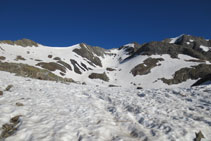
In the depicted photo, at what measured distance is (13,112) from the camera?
6.28 m

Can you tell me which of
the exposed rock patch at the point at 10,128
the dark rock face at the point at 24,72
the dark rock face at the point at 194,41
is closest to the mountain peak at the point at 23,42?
the dark rock face at the point at 24,72

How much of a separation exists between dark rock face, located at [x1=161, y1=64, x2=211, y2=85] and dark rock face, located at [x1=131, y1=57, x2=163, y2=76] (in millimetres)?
12130

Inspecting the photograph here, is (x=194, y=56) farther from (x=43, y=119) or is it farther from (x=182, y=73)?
(x=43, y=119)

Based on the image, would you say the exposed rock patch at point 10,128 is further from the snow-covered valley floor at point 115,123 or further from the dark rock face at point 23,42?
the dark rock face at point 23,42

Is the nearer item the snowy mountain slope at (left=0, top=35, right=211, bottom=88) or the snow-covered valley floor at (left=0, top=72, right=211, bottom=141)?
the snow-covered valley floor at (left=0, top=72, right=211, bottom=141)

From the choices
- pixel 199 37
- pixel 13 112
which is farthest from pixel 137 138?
pixel 199 37

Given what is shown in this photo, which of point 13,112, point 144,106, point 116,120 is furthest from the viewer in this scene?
point 144,106

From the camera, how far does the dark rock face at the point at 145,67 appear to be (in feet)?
206

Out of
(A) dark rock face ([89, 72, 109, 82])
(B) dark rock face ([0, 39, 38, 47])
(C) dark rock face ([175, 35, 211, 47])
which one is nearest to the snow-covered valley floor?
(A) dark rock face ([89, 72, 109, 82])

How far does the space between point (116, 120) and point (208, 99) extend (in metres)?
7.76

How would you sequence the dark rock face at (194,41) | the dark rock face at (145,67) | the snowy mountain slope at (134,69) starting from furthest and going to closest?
the dark rock face at (194,41) < the dark rock face at (145,67) < the snowy mountain slope at (134,69)

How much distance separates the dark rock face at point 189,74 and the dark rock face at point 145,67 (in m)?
12.1

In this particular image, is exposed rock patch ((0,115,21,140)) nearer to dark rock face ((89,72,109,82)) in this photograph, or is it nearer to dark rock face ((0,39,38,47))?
dark rock face ((89,72,109,82))

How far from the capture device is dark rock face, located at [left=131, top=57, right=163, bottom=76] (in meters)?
62.8
